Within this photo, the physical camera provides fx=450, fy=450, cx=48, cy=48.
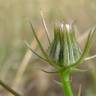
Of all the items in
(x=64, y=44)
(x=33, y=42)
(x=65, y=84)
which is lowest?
(x=33, y=42)

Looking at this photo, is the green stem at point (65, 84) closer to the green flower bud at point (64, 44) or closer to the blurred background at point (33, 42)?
the green flower bud at point (64, 44)

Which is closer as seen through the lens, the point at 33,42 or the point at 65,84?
the point at 65,84

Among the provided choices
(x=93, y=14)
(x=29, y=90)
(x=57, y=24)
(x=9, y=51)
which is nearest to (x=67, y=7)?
(x=93, y=14)

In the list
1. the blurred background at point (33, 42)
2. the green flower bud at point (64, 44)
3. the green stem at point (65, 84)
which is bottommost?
the blurred background at point (33, 42)

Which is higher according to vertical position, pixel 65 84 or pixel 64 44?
pixel 64 44

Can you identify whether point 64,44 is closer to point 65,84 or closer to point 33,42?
point 65,84

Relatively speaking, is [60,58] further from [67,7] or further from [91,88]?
[67,7]

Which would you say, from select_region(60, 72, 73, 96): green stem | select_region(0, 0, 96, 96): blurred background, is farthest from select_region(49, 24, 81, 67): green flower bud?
select_region(0, 0, 96, 96): blurred background

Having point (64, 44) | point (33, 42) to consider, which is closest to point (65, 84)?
point (64, 44)

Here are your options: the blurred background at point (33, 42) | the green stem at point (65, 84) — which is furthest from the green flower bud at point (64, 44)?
the blurred background at point (33, 42)
